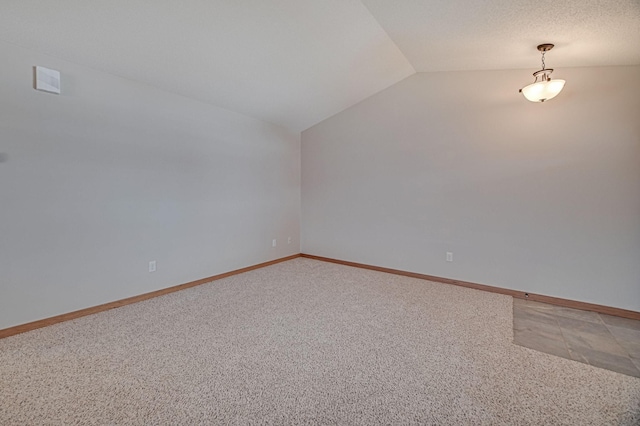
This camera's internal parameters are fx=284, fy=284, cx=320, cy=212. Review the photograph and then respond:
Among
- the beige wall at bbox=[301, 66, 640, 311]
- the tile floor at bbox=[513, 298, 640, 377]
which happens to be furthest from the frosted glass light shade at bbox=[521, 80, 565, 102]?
the tile floor at bbox=[513, 298, 640, 377]

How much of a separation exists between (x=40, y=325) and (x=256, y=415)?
229 centimetres

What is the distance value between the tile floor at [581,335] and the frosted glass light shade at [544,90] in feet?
6.63

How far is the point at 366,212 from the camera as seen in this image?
438cm

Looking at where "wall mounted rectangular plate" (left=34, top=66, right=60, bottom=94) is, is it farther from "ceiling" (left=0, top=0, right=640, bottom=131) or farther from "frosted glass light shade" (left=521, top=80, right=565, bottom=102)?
"frosted glass light shade" (left=521, top=80, right=565, bottom=102)

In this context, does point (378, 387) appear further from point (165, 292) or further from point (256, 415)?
point (165, 292)

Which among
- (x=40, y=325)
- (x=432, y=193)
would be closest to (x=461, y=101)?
(x=432, y=193)

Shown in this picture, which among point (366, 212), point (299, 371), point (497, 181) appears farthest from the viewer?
point (366, 212)

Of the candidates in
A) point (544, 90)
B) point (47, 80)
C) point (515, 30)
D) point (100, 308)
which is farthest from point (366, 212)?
point (47, 80)

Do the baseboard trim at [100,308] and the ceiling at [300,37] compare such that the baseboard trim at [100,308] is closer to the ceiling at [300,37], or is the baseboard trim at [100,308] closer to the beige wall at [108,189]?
→ the beige wall at [108,189]

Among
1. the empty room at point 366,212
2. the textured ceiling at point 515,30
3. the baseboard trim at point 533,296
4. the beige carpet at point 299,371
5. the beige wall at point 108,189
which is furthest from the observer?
the baseboard trim at point 533,296

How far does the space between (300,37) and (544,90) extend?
227cm

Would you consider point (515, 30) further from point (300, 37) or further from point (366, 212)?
point (366, 212)

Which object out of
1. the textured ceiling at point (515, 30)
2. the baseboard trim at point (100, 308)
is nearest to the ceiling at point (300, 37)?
the textured ceiling at point (515, 30)

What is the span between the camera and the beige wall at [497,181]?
2.73 m
